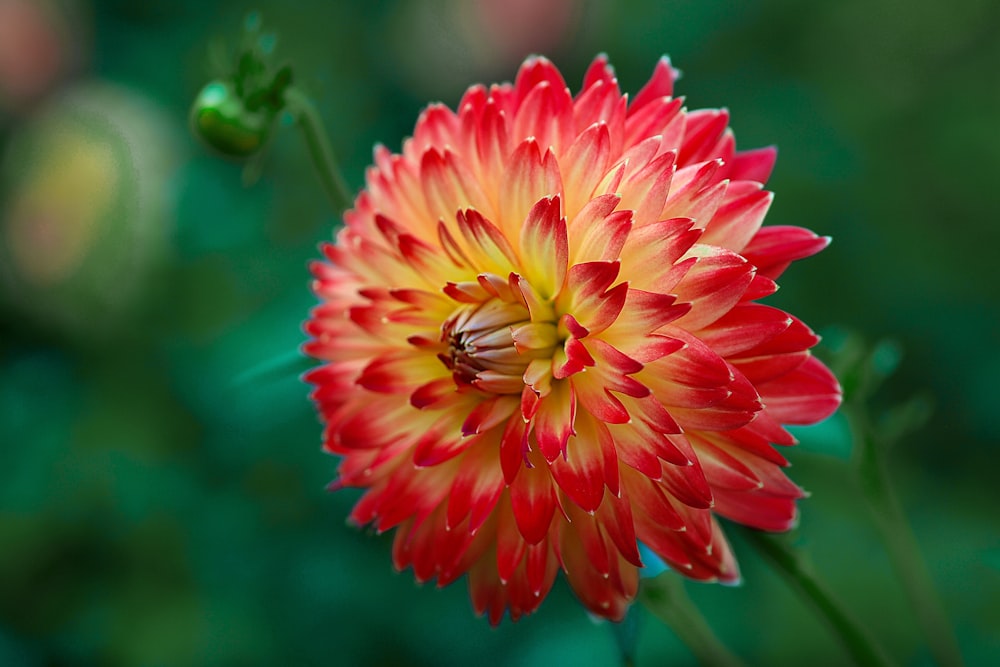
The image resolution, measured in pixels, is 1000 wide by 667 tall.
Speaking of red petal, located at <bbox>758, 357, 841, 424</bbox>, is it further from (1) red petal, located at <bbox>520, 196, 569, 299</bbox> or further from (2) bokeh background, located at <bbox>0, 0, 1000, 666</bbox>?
(2) bokeh background, located at <bbox>0, 0, 1000, 666</bbox>

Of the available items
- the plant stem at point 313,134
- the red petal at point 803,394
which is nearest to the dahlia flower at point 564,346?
the red petal at point 803,394

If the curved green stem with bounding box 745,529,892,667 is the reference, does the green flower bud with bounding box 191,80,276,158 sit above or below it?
above

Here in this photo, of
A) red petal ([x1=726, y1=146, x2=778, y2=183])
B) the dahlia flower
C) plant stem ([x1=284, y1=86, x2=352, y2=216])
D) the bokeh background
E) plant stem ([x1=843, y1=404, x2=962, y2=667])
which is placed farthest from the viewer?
the bokeh background

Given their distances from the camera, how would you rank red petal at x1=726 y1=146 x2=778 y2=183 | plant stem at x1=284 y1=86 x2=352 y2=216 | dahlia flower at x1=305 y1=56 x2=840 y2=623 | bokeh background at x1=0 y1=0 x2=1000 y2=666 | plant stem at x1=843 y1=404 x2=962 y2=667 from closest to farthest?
dahlia flower at x1=305 y1=56 x2=840 y2=623 → red petal at x1=726 y1=146 x2=778 y2=183 → plant stem at x1=284 y1=86 x2=352 y2=216 → plant stem at x1=843 y1=404 x2=962 y2=667 → bokeh background at x1=0 y1=0 x2=1000 y2=666

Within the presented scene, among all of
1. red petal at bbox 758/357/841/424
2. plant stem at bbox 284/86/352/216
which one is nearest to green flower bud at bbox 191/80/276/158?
A: plant stem at bbox 284/86/352/216

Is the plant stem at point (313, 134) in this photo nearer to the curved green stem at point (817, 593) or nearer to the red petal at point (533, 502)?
the red petal at point (533, 502)

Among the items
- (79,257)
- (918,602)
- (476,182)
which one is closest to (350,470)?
(476,182)

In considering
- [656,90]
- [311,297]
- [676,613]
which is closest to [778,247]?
[656,90]
